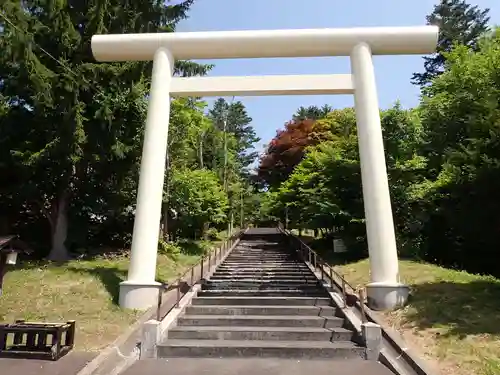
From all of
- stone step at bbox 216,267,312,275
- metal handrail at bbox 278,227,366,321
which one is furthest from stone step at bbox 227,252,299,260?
stone step at bbox 216,267,312,275

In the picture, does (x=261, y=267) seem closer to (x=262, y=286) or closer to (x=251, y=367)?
(x=262, y=286)

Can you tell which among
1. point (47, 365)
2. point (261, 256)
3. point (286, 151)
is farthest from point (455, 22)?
point (47, 365)

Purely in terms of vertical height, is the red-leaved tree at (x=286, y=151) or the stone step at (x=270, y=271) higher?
the red-leaved tree at (x=286, y=151)

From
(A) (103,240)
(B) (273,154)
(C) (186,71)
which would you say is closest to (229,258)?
(A) (103,240)

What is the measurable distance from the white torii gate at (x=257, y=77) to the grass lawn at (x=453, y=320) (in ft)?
7.07

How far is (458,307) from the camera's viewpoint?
26.8ft

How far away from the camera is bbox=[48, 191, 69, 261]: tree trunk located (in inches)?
553

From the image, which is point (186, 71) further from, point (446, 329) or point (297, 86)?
point (446, 329)

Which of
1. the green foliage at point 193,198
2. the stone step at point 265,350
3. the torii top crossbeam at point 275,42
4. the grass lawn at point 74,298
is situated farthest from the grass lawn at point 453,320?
the green foliage at point 193,198

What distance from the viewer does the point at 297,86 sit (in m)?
10.9

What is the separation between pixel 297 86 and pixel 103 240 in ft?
34.2

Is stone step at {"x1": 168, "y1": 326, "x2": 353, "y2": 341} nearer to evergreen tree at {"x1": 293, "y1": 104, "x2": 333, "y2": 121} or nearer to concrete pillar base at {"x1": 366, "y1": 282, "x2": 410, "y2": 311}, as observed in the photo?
concrete pillar base at {"x1": 366, "y1": 282, "x2": 410, "y2": 311}

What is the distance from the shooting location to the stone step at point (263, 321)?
8422 mm

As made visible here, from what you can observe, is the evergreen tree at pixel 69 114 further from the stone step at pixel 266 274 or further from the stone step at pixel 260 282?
the stone step at pixel 260 282
